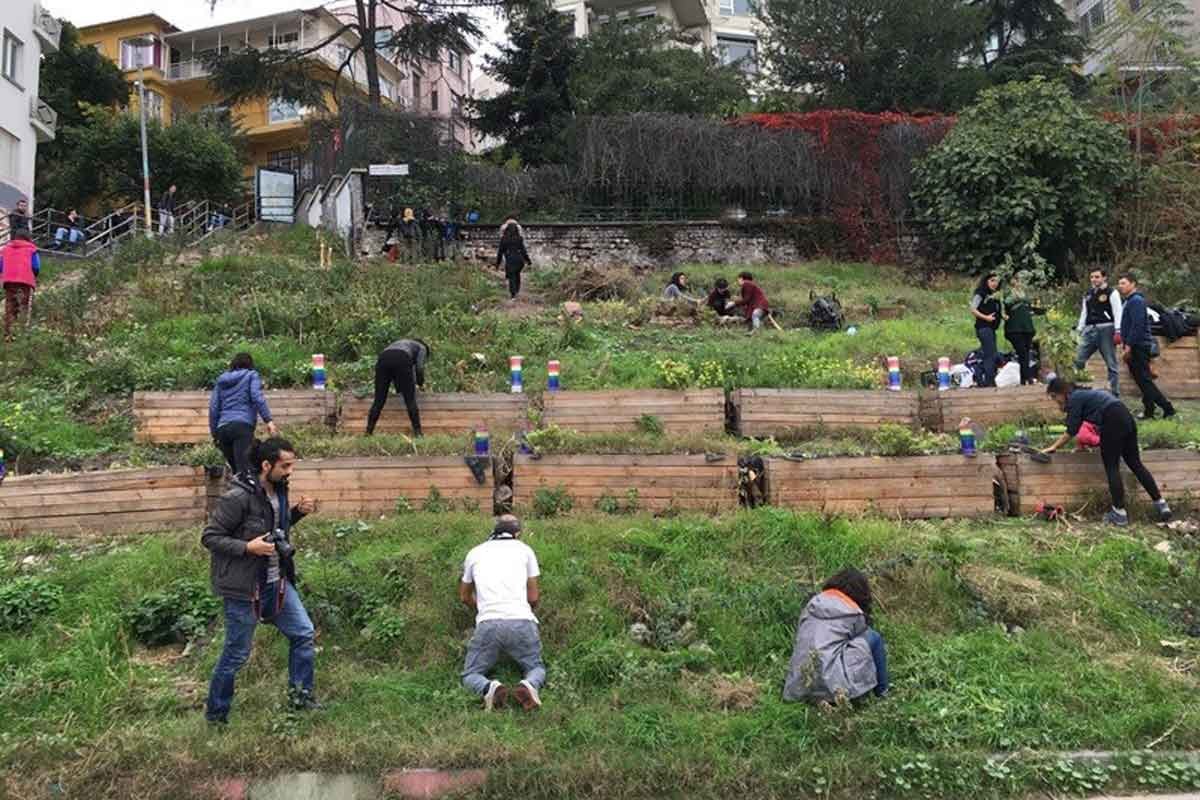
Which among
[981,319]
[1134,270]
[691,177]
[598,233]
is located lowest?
[981,319]

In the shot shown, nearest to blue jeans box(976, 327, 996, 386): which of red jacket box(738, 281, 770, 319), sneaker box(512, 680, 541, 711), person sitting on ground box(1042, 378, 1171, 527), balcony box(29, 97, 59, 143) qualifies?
person sitting on ground box(1042, 378, 1171, 527)

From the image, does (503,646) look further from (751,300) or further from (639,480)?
(751,300)

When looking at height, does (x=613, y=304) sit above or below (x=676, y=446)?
Result: above

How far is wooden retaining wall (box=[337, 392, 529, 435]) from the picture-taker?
1030 cm

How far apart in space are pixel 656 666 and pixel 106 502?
5.43 meters

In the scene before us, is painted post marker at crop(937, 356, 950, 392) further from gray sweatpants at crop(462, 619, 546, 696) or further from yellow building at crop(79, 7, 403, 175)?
yellow building at crop(79, 7, 403, 175)

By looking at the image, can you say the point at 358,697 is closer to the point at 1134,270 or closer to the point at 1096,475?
the point at 1096,475

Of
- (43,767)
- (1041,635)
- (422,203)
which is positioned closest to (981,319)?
(1041,635)

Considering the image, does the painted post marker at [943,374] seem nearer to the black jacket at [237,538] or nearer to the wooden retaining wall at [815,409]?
the wooden retaining wall at [815,409]

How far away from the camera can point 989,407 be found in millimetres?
10500

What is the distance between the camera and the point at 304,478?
8.23m

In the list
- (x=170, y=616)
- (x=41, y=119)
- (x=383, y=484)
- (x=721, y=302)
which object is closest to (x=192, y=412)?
(x=383, y=484)

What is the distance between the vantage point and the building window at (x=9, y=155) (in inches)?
1053

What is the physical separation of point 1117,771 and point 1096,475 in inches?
162
